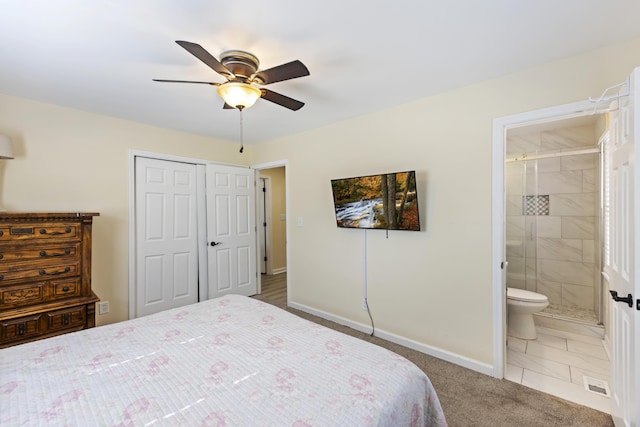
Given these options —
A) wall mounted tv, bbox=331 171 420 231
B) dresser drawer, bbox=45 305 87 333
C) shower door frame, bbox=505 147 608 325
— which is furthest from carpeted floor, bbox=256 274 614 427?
dresser drawer, bbox=45 305 87 333

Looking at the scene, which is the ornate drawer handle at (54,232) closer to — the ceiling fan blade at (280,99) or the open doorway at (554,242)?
the ceiling fan blade at (280,99)

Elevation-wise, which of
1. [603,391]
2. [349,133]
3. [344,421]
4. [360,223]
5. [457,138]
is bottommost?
[603,391]

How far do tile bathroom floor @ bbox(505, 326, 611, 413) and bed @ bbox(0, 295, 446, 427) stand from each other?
4.97ft

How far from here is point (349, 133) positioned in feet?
10.4

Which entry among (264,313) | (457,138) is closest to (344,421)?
(264,313)

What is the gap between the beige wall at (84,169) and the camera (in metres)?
2.57

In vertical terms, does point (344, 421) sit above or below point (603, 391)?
above

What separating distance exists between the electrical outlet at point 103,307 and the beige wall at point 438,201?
7.80 feet

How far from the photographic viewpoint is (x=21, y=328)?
213cm

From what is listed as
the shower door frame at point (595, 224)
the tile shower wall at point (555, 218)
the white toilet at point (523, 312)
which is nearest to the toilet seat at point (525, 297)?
the white toilet at point (523, 312)

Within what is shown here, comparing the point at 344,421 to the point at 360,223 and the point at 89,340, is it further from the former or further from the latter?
the point at 360,223

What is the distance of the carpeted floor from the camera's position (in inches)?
69.6

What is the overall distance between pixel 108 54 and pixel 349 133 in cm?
217

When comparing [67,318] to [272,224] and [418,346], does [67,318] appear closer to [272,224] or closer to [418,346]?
[418,346]
